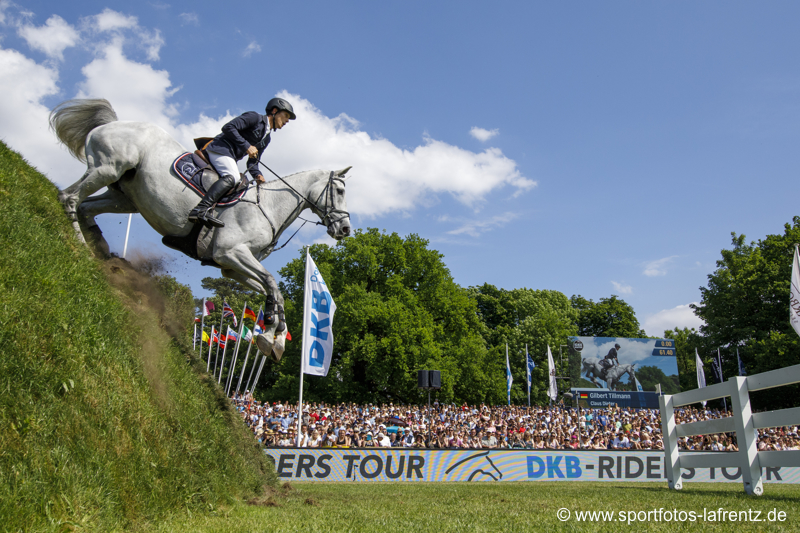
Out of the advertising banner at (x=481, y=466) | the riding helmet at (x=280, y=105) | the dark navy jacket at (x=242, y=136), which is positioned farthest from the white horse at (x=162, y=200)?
the advertising banner at (x=481, y=466)

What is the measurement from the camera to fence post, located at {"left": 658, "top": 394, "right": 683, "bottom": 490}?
29.5ft

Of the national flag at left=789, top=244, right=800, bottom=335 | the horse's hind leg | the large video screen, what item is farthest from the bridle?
the large video screen

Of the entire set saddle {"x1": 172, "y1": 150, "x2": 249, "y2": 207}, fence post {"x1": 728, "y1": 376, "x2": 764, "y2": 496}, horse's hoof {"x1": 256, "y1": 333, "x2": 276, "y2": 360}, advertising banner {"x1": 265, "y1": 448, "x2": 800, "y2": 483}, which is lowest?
advertising banner {"x1": 265, "y1": 448, "x2": 800, "y2": 483}

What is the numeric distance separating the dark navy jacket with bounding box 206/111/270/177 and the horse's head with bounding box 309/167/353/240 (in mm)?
991

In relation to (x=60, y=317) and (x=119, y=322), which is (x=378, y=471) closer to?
(x=119, y=322)

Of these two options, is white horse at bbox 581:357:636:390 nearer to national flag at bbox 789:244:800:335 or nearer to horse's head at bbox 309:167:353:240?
national flag at bbox 789:244:800:335

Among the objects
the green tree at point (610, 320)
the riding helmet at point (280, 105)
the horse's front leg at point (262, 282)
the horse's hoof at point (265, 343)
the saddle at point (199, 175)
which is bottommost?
the horse's hoof at point (265, 343)

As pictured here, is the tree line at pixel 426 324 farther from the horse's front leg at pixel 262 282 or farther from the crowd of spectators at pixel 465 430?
the horse's front leg at pixel 262 282

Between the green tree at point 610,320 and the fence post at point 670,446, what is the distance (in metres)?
55.5

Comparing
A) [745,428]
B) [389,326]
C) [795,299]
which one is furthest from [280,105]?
[389,326]

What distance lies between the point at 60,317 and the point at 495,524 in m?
4.30

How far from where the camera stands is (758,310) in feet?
136

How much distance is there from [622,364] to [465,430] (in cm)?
2339

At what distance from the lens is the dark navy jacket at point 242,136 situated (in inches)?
309
